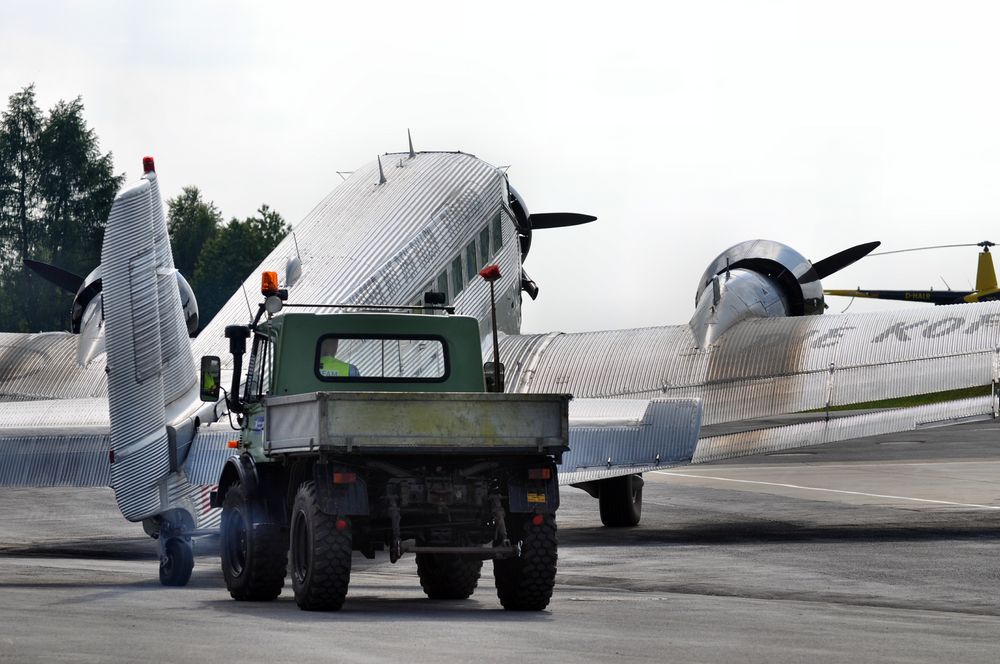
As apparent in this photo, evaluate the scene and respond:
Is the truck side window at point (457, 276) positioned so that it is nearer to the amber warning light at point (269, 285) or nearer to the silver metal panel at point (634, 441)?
the silver metal panel at point (634, 441)

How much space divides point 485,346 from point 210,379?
52.2 ft

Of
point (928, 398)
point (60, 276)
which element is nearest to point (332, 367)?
point (928, 398)

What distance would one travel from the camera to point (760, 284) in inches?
1233

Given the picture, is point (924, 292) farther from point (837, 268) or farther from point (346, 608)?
point (346, 608)

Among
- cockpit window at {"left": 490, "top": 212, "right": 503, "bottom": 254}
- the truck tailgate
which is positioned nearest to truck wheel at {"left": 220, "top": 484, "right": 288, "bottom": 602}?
the truck tailgate

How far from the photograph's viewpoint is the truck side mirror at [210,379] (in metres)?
13.7

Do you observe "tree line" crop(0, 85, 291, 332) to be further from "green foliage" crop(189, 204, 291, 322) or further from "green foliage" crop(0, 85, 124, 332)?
"green foliage" crop(189, 204, 291, 322)

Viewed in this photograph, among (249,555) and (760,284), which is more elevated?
(760,284)

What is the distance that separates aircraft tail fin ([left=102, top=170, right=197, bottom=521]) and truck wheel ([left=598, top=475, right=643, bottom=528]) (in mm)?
9701

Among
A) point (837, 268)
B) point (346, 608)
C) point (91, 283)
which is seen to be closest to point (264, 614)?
point (346, 608)

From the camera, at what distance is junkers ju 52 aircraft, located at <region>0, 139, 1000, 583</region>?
15.2 metres

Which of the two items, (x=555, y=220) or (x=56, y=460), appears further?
(x=555, y=220)

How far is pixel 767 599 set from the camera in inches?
550

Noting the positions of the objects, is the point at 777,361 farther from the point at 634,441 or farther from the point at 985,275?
the point at 985,275
